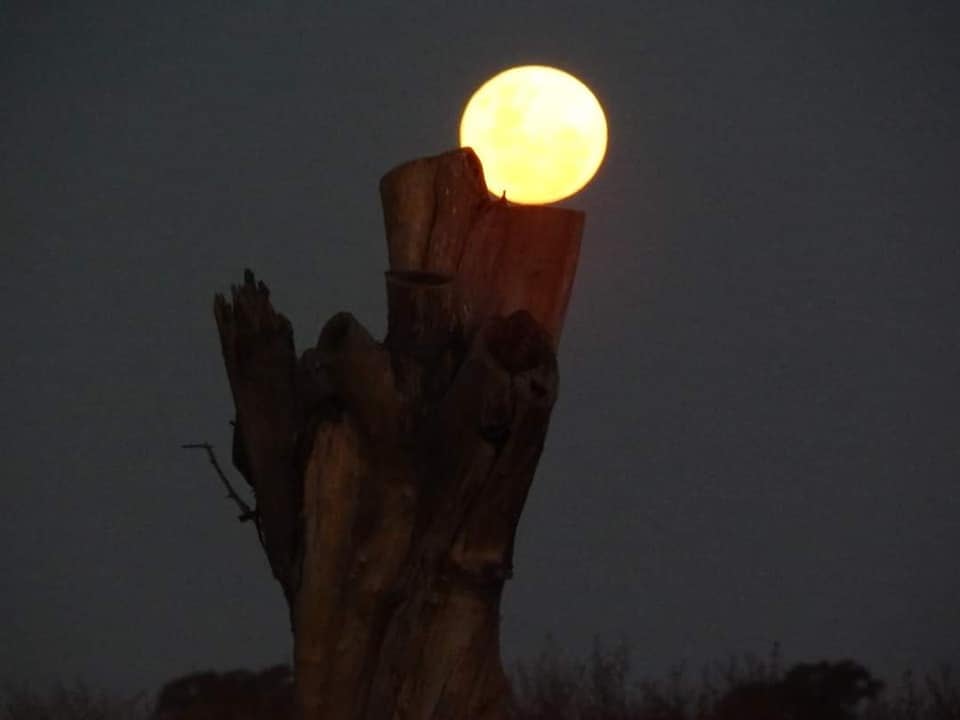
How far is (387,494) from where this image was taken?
561cm

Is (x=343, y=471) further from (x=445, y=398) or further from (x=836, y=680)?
(x=836, y=680)

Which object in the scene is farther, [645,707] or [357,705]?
[645,707]

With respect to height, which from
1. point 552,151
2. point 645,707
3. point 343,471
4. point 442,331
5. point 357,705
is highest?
point 552,151

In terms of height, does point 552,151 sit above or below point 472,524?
above

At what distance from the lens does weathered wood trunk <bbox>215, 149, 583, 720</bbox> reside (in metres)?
5.53

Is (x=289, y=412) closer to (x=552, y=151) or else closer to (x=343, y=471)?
(x=343, y=471)

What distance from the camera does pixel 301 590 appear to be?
18.2 feet

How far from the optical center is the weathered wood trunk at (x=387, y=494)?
18.1 ft

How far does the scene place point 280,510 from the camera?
5.66 m

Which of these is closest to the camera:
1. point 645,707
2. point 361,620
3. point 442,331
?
point 361,620

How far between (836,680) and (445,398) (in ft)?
27.0

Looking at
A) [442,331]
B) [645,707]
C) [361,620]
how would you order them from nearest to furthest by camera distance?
[361,620] → [442,331] → [645,707]

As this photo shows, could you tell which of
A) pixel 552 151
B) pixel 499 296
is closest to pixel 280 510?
pixel 499 296

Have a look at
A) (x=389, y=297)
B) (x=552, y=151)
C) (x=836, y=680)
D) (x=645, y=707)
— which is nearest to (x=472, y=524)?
(x=389, y=297)
